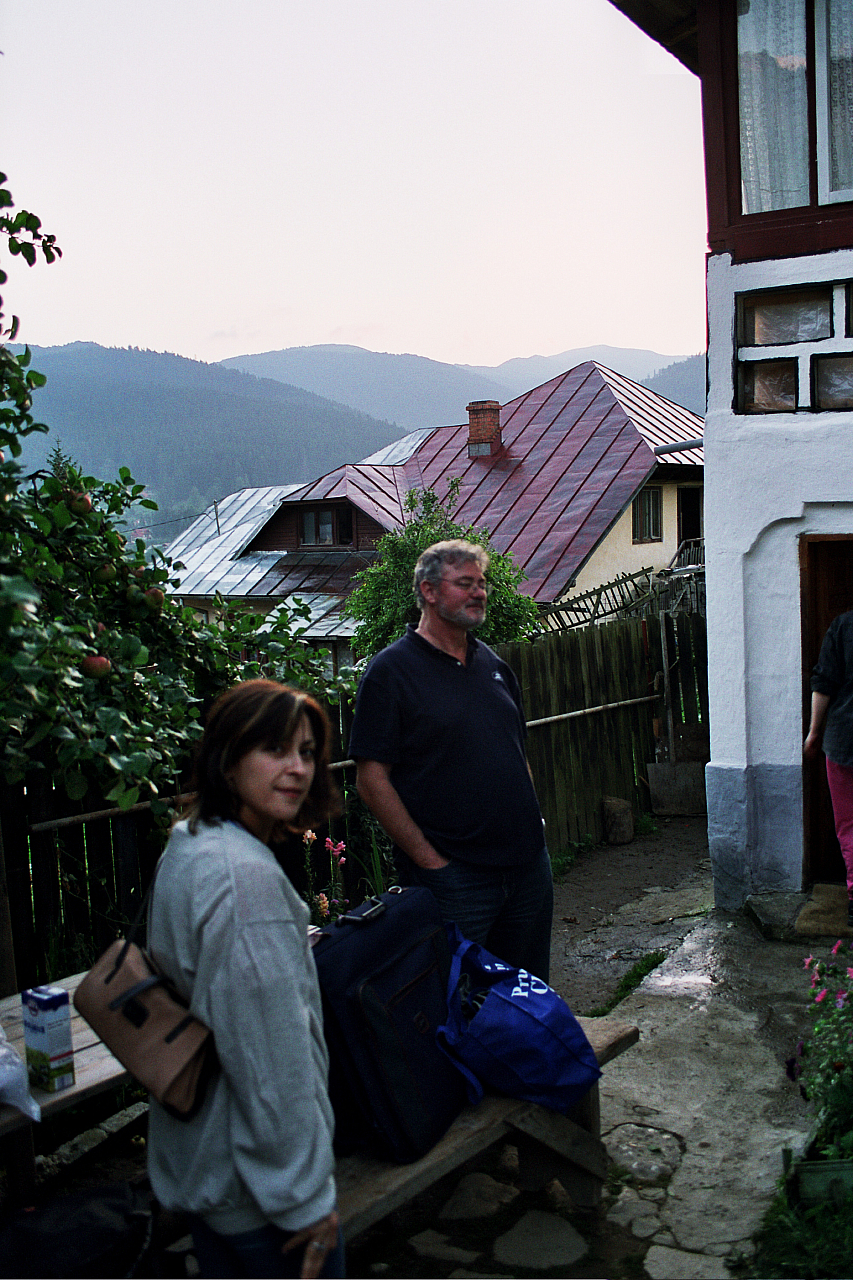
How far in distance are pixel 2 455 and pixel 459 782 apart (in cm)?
163

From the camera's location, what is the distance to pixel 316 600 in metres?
21.5

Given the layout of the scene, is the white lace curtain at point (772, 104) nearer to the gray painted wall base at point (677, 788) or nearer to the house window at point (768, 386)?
the house window at point (768, 386)

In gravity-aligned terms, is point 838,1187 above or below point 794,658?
below

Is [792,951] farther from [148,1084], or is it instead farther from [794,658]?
[148,1084]

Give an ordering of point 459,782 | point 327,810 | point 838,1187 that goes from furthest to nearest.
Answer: point 459,782, point 838,1187, point 327,810

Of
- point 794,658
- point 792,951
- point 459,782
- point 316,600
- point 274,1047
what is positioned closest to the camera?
point 274,1047

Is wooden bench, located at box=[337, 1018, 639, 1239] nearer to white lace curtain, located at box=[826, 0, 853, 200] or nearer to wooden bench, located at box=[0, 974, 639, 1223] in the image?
wooden bench, located at box=[0, 974, 639, 1223]

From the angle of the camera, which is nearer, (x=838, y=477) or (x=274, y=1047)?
(x=274, y=1047)

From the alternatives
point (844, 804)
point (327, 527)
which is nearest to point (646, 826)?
point (844, 804)

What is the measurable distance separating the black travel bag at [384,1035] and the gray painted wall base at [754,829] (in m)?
3.56

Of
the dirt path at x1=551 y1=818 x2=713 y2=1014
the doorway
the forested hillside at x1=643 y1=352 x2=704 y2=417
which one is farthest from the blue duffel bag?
the forested hillside at x1=643 y1=352 x2=704 y2=417

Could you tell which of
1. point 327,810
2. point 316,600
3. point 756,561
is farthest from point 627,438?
point 327,810

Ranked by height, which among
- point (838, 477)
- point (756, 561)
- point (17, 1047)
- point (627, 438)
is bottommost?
point (17, 1047)

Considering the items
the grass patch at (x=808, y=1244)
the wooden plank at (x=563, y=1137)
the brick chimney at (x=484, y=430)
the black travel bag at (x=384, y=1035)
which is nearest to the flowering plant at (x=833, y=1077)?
the grass patch at (x=808, y=1244)
